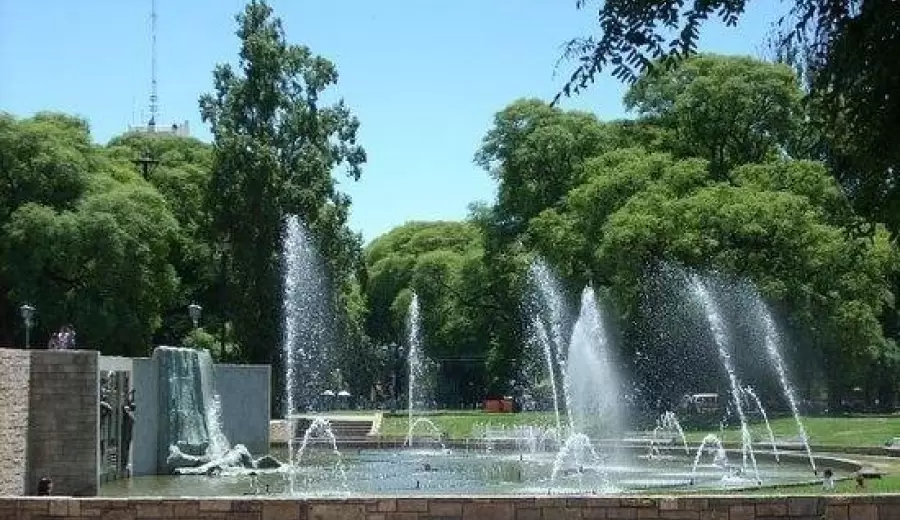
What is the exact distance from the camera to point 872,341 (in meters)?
38.8

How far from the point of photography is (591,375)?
127ft

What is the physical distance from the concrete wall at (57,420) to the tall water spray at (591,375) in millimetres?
18480

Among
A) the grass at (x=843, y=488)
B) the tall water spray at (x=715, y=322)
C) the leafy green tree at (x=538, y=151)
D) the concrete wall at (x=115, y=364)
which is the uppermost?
the leafy green tree at (x=538, y=151)

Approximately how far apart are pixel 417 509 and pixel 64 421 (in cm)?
931

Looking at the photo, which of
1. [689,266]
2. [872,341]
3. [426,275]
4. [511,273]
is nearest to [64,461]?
[689,266]

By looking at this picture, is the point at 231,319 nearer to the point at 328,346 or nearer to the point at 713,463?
the point at 328,346

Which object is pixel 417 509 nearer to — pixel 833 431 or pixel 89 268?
pixel 833 431

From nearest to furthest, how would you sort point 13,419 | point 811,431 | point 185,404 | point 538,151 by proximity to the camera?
1. point 13,419
2. point 185,404
3. point 811,431
4. point 538,151

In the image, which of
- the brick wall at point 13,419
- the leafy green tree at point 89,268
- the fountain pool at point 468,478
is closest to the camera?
the brick wall at point 13,419

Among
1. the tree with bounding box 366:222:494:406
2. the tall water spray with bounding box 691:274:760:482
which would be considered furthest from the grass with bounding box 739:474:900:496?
the tree with bounding box 366:222:494:406

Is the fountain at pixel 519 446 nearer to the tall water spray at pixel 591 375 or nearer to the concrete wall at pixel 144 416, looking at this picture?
the tall water spray at pixel 591 375

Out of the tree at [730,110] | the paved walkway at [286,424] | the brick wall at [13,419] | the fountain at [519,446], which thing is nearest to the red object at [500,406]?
the fountain at [519,446]

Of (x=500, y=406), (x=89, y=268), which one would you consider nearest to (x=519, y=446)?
(x=89, y=268)

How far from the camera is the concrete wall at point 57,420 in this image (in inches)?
679
